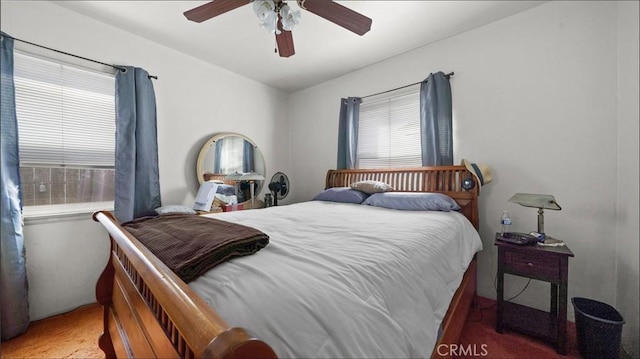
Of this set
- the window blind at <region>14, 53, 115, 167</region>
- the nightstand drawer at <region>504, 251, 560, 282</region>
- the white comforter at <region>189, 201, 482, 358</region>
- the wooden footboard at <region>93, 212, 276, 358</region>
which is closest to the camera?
the wooden footboard at <region>93, 212, 276, 358</region>

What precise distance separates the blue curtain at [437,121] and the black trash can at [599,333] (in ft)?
4.76

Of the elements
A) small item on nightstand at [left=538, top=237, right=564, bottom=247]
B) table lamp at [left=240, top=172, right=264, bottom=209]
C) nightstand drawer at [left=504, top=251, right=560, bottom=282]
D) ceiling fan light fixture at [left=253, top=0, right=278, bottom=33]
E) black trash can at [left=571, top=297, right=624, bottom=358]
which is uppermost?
ceiling fan light fixture at [left=253, top=0, right=278, bottom=33]

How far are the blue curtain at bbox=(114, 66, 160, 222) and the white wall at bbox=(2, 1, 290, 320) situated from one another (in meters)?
0.16

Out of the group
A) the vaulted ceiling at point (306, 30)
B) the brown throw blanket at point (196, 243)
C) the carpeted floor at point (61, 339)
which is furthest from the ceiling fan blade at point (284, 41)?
the carpeted floor at point (61, 339)

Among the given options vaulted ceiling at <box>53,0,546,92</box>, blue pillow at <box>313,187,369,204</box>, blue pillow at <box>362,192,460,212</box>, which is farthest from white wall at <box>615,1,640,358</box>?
blue pillow at <box>313,187,369,204</box>

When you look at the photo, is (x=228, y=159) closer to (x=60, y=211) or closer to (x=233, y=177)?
(x=233, y=177)

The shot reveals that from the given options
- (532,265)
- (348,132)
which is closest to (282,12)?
(348,132)

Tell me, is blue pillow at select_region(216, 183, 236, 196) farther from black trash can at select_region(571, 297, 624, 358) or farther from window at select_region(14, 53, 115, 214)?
Answer: black trash can at select_region(571, 297, 624, 358)

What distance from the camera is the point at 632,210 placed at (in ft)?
5.19

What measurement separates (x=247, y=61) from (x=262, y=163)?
4.50 feet

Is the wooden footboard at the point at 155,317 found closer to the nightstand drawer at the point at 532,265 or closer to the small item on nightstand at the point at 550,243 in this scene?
the nightstand drawer at the point at 532,265

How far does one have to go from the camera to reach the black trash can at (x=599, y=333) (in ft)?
4.54

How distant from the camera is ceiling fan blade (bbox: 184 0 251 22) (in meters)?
1.48

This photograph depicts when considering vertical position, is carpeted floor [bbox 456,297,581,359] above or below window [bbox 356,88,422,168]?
below
